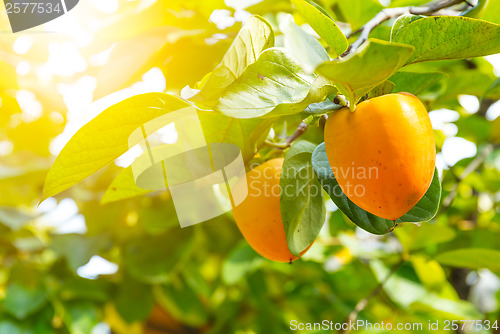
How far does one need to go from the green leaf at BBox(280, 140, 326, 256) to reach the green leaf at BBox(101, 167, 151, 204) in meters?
0.17

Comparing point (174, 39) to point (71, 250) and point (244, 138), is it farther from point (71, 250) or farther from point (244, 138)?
point (71, 250)

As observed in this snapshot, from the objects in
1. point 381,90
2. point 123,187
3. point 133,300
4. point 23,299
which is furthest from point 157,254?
point 381,90

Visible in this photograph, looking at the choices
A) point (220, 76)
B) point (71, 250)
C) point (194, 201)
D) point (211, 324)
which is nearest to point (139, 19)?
point (194, 201)

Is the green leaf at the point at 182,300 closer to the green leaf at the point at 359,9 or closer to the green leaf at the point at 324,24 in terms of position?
the green leaf at the point at 359,9

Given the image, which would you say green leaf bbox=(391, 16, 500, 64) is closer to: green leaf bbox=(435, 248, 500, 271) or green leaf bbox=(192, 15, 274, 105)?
green leaf bbox=(192, 15, 274, 105)

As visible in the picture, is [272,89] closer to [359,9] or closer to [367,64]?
[367,64]

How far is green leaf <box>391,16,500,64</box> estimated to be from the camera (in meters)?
0.33

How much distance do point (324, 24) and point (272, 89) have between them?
75 mm

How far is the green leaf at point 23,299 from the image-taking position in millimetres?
996

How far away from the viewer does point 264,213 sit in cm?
44

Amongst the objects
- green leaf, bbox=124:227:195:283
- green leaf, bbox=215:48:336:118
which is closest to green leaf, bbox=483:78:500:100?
green leaf, bbox=215:48:336:118

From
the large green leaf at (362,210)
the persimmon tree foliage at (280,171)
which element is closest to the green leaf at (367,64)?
the persimmon tree foliage at (280,171)

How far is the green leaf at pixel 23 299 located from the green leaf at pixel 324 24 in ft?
3.06

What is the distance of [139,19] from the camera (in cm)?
67
